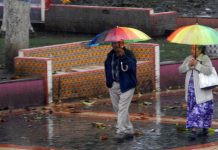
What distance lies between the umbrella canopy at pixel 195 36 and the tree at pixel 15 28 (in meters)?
5.75

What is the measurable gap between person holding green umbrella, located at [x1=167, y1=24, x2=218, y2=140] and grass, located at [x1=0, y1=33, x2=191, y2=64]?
6.86 m

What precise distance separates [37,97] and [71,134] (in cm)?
278

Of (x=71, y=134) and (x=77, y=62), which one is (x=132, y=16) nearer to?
(x=77, y=62)

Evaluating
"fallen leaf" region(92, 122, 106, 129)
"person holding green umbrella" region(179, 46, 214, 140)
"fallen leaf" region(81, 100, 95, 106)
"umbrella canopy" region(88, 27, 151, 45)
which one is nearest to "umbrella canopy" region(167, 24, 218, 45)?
"person holding green umbrella" region(179, 46, 214, 140)

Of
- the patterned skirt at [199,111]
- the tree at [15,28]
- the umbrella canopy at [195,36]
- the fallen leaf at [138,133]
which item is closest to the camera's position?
the umbrella canopy at [195,36]

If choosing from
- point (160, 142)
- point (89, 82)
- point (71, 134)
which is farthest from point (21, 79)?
point (160, 142)

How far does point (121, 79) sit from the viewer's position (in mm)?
12156

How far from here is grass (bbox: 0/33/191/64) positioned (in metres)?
20.2

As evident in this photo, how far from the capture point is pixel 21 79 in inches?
595

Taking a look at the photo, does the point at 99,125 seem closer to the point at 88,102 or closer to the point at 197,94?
the point at 197,94

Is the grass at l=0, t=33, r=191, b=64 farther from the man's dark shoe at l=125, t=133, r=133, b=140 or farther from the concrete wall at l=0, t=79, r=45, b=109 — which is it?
the man's dark shoe at l=125, t=133, r=133, b=140

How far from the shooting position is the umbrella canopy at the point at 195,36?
12.0m

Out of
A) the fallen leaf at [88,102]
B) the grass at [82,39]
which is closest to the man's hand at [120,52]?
the fallen leaf at [88,102]

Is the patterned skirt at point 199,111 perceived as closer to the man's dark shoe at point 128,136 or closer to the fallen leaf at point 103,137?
the man's dark shoe at point 128,136
